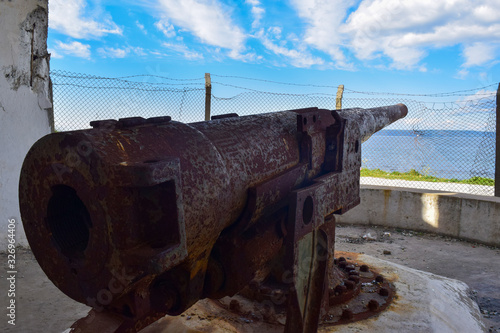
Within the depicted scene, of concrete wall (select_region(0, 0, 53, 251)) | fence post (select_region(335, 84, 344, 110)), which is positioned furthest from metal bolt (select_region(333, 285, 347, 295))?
fence post (select_region(335, 84, 344, 110))

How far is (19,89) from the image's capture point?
16.3 feet

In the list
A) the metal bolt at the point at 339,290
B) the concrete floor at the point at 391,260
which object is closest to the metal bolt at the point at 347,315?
the metal bolt at the point at 339,290

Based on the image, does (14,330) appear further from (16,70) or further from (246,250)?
(16,70)

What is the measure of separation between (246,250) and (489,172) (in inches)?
279

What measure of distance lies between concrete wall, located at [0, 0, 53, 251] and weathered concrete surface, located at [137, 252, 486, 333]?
3.39 metres

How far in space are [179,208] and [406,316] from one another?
2.30 m

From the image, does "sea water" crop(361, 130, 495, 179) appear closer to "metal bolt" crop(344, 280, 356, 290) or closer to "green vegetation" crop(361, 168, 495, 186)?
"green vegetation" crop(361, 168, 495, 186)

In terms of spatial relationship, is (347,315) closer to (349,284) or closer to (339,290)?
(339,290)

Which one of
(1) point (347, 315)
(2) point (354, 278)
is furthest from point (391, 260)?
(1) point (347, 315)

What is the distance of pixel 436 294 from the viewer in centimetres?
338

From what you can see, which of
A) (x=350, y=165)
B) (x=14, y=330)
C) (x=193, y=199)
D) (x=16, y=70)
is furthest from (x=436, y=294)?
(x=16, y=70)

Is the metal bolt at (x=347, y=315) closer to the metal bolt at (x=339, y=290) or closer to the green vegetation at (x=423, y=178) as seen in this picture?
the metal bolt at (x=339, y=290)

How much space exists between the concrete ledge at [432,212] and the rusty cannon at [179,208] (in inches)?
152

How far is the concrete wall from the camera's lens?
4.83 m
